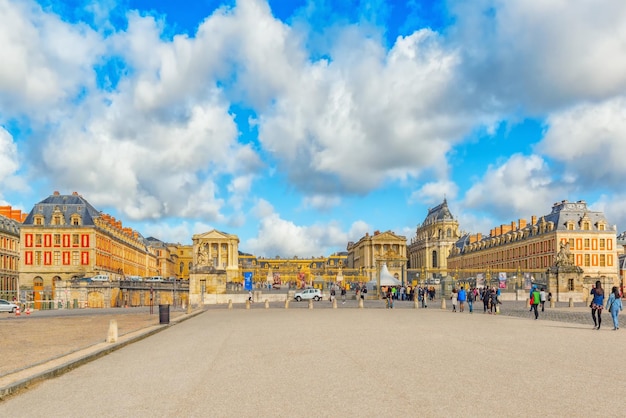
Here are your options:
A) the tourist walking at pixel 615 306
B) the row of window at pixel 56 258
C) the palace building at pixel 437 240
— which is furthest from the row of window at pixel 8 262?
the palace building at pixel 437 240

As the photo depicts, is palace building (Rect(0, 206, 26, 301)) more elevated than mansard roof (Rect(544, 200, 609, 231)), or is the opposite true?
mansard roof (Rect(544, 200, 609, 231))

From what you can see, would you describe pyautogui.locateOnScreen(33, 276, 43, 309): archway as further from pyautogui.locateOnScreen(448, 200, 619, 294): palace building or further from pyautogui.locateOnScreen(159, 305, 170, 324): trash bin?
pyautogui.locateOnScreen(159, 305, 170, 324): trash bin

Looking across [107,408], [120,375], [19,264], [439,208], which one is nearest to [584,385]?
→ [107,408]

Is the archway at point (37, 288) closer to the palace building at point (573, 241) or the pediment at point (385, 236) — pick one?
the palace building at point (573, 241)

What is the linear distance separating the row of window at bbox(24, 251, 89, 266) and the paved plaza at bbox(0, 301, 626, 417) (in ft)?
242

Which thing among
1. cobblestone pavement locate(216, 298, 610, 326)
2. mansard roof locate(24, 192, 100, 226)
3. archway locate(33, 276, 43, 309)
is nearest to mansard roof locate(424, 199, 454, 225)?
mansard roof locate(24, 192, 100, 226)

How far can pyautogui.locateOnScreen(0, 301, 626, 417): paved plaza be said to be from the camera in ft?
31.4

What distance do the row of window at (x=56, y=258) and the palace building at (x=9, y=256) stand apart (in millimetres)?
3685

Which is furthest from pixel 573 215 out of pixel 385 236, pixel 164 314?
pixel 164 314

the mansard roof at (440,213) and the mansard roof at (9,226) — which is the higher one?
the mansard roof at (440,213)

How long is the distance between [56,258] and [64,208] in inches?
283

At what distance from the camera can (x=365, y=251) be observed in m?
159

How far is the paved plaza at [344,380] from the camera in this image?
31.4 feet

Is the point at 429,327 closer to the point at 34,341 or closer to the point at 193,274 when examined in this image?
the point at 34,341
